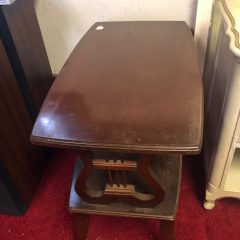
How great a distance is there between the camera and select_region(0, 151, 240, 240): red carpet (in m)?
0.94

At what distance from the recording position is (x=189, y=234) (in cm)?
93

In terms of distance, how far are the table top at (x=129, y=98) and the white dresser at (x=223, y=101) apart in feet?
0.26

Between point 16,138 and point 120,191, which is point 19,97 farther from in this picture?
point 120,191

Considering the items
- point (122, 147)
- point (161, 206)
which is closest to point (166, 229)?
point (161, 206)

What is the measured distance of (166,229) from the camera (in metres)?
0.81

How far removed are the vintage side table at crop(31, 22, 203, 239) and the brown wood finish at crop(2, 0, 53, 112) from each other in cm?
19

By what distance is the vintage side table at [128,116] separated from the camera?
1.89 feet

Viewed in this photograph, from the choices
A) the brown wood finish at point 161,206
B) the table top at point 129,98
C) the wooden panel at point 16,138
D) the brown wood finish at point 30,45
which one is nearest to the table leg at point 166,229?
the brown wood finish at point 161,206

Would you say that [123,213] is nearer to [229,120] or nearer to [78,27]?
[229,120]

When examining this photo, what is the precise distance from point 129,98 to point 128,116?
0.06m

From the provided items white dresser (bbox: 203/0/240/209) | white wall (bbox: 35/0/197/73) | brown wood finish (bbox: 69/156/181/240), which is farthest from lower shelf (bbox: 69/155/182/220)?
white wall (bbox: 35/0/197/73)

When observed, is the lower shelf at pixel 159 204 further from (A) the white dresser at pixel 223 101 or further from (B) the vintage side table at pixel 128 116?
(A) the white dresser at pixel 223 101

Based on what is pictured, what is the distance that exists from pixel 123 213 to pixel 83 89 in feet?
1.14

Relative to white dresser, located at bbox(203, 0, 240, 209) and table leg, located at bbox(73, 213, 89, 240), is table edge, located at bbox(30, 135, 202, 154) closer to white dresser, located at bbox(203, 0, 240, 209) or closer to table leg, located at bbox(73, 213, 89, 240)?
white dresser, located at bbox(203, 0, 240, 209)
